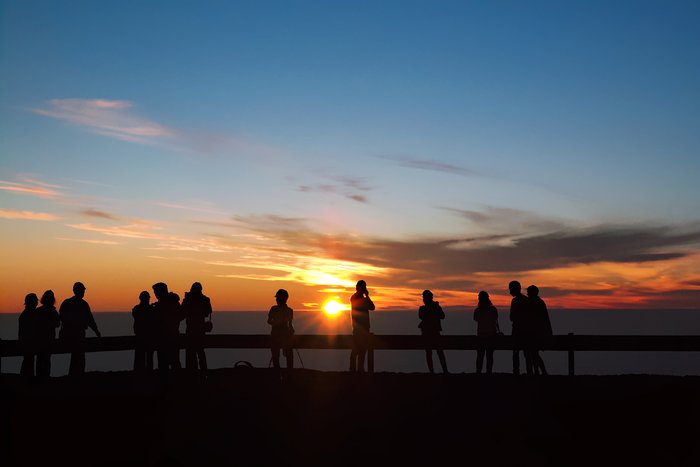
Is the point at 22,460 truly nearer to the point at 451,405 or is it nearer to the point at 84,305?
the point at 451,405

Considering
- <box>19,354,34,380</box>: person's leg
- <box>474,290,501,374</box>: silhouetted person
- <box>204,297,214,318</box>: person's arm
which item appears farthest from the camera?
<box>474,290,501,374</box>: silhouetted person

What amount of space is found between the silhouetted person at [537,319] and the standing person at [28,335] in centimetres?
1027

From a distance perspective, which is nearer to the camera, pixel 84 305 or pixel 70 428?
pixel 70 428

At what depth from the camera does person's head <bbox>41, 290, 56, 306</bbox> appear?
15906mm

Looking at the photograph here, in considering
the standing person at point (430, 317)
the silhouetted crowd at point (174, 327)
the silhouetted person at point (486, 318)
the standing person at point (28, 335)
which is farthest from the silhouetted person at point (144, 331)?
the silhouetted person at point (486, 318)

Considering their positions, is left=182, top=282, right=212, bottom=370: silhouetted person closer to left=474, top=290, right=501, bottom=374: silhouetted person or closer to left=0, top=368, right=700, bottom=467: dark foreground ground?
left=0, top=368, right=700, bottom=467: dark foreground ground

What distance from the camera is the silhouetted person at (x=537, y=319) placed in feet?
51.7

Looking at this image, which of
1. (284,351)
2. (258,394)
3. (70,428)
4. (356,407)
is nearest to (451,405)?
(356,407)

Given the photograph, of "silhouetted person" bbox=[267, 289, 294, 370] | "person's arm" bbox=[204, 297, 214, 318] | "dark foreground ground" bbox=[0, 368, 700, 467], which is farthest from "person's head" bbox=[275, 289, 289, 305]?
"dark foreground ground" bbox=[0, 368, 700, 467]

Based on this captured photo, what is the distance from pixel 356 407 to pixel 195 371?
435 cm

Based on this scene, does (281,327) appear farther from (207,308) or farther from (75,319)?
(75,319)

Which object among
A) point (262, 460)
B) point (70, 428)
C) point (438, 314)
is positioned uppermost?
point (438, 314)

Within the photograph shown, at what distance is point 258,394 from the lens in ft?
45.5

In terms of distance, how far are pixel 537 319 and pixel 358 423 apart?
18.9 ft
